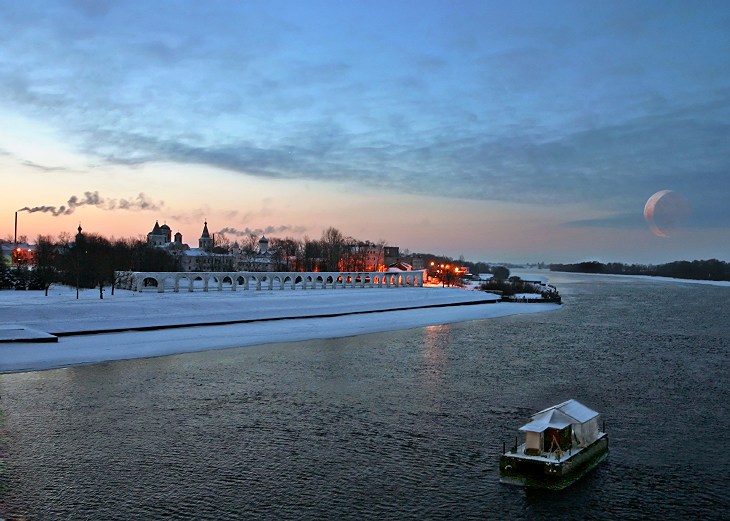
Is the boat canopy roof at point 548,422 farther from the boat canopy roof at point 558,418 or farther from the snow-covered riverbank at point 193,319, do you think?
the snow-covered riverbank at point 193,319

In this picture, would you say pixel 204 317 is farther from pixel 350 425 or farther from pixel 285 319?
pixel 350 425

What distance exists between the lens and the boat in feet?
45.8

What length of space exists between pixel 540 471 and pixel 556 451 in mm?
636

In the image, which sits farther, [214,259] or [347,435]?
[214,259]

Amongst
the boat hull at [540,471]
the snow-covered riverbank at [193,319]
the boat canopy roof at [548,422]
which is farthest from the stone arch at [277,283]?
the boat hull at [540,471]

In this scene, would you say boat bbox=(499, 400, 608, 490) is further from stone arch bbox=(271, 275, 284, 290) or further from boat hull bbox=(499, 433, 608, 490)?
stone arch bbox=(271, 275, 284, 290)

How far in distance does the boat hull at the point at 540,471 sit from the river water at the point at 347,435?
264 mm

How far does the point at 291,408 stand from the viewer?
2084cm

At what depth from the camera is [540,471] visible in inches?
551

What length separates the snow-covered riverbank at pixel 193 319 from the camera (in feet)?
109

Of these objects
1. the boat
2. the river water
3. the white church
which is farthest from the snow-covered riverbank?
the white church

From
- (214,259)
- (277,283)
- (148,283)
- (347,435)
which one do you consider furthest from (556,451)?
(214,259)

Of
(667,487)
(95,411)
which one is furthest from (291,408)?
(667,487)

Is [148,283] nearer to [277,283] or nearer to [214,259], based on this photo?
[277,283]
